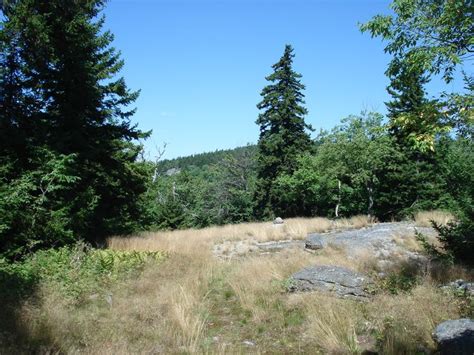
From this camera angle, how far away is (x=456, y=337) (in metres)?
4.44

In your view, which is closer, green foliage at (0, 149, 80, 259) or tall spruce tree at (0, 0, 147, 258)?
green foliage at (0, 149, 80, 259)

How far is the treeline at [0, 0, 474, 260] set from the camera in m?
5.57

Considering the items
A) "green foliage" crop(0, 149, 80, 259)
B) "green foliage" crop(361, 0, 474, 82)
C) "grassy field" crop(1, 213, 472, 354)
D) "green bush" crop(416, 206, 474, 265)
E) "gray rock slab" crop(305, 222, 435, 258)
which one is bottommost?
"grassy field" crop(1, 213, 472, 354)

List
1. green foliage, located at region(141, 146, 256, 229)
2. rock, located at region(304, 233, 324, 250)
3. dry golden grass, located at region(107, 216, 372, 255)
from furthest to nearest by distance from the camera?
1. green foliage, located at region(141, 146, 256, 229)
2. rock, located at region(304, 233, 324, 250)
3. dry golden grass, located at region(107, 216, 372, 255)

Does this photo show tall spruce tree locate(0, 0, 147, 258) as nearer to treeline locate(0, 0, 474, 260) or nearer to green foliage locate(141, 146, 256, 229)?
treeline locate(0, 0, 474, 260)

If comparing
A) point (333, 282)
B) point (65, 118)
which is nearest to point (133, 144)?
point (65, 118)


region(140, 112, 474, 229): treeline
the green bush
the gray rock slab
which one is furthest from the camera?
region(140, 112, 474, 229): treeline

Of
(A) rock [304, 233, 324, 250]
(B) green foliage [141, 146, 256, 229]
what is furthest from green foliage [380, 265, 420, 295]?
(B) green foliage [141, 146, 256, 229]

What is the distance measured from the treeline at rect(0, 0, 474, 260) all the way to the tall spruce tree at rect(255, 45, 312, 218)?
0.10 metres

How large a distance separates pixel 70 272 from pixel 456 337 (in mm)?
6136

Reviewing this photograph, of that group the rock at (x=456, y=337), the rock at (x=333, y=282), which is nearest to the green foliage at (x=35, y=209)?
the rock at (x=333, y=282)

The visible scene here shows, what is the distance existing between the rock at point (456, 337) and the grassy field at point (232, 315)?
1.07 ft

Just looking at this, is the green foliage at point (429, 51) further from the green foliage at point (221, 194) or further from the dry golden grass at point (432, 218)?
the green foliage at point (221, 194)

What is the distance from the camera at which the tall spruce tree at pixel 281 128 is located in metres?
33.3
